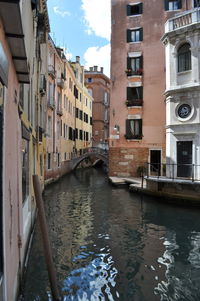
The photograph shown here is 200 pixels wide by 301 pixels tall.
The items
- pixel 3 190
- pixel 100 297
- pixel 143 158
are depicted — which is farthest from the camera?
pixel 143 158

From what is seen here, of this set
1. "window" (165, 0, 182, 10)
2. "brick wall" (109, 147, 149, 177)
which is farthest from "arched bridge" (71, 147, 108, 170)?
"window" (165, 0, 182, 10)

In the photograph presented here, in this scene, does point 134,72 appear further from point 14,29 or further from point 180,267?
point 14,29

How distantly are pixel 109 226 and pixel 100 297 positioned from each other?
4.83 metres

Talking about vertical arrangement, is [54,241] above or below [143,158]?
below

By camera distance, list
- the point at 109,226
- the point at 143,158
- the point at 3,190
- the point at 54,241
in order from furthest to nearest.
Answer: the point at 143,158 < the point at 109,226 < the point at 54,241 < the point at 3,190

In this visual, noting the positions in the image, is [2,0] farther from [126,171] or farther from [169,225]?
[126,171]

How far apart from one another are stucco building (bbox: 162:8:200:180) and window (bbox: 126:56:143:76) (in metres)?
5.27

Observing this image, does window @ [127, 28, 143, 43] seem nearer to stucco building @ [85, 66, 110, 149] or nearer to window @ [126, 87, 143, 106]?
window @ [126, 87, 143, 106]

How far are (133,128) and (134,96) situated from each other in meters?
2.53

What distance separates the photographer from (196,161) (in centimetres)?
1480

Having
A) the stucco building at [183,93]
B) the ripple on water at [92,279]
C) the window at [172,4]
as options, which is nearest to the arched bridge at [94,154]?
the stucco building at [183,93]

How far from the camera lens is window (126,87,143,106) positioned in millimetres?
21294

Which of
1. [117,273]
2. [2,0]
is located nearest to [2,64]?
[2,0]

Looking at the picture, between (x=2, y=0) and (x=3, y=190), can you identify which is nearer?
(x=2, y=0)
